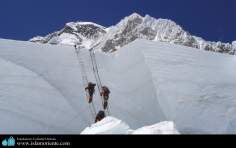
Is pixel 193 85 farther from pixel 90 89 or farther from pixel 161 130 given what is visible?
pixel 161 130

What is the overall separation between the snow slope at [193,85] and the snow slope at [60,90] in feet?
1.48

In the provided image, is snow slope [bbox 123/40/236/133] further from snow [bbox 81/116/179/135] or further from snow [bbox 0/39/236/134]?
snow [bbox 81/116/179/135]

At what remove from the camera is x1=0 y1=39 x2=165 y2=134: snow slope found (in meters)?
15.4

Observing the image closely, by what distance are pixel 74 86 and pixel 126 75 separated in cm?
261

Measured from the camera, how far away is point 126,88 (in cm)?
1848

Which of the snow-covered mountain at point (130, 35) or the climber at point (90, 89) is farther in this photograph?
the snow-covered mountain at point (130, 35)

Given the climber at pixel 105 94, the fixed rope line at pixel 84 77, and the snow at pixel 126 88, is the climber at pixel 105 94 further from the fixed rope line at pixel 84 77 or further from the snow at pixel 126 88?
the snow at pixel 126 88

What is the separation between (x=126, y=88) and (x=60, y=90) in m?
2.85

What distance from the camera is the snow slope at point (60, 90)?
1543 cm

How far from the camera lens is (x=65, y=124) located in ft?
51.7

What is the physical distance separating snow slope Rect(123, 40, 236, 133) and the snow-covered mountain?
261 ft

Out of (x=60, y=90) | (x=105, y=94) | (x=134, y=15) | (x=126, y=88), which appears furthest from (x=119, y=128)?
(x=134, y=15)
